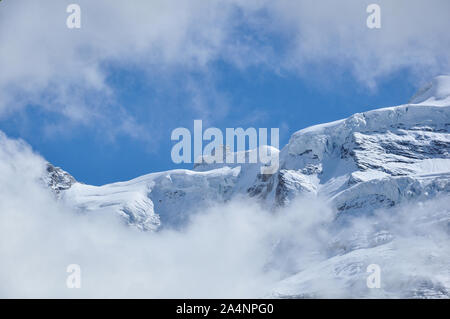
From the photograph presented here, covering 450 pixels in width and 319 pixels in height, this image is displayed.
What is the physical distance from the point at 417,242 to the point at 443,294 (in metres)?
29.4

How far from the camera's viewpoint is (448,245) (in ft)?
625
